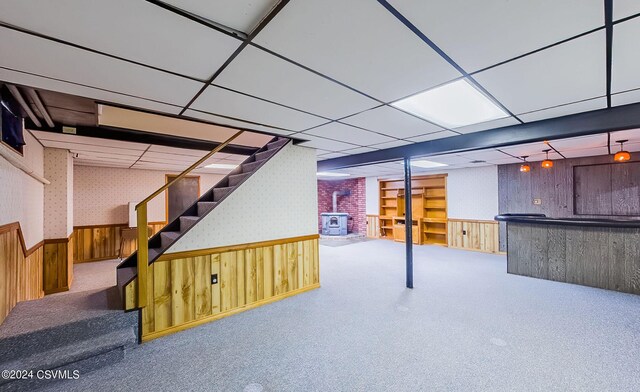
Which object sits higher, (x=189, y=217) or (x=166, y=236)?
(x=189, y=217)

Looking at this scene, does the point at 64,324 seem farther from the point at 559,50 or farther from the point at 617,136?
the point at 617,136

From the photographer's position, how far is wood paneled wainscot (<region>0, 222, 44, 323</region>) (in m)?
2.29

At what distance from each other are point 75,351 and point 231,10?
2.79 m

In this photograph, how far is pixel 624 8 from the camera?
3.80 ft

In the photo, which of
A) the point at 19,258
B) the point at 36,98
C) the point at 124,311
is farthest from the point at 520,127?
the point at 19,258

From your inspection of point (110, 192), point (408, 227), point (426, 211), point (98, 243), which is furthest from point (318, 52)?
point (426, 211)

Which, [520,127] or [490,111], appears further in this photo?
[520,127]

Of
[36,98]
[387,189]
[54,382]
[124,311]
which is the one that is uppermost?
[36,98]

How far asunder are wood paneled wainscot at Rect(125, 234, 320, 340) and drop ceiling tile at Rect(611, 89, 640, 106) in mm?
3554

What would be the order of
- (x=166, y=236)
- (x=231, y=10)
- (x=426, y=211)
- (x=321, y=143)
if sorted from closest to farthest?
1. (x=231, y=10)
2. (x=166, y=236)
3. (x=321, y=143)
4. (x=426, y=211)

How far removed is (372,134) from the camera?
130 inches

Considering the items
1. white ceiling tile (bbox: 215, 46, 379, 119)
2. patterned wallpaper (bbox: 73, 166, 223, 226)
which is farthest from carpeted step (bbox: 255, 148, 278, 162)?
patterned wallpaper (bbox: 73, 166, 223, 226)

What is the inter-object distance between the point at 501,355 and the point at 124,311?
11.3 ft

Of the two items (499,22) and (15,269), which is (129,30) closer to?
(499,22)
